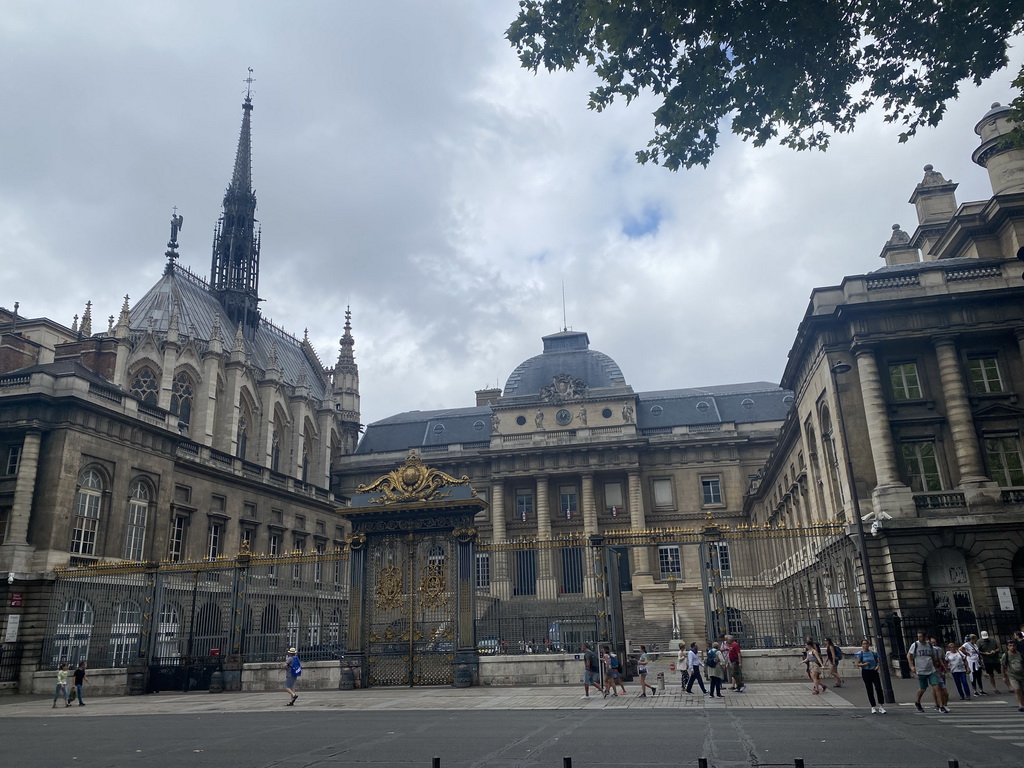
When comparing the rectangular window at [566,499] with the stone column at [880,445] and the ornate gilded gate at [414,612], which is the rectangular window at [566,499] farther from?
the ornate gilded gate at [414,612]

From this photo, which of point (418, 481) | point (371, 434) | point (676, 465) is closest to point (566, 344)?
point (676, 465)

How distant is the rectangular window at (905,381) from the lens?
2578 centimetres

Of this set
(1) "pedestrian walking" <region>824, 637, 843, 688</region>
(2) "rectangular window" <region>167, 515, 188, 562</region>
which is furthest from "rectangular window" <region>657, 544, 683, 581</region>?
(1) "pedestrian walking" <region>824, 637, 843, 688</region>

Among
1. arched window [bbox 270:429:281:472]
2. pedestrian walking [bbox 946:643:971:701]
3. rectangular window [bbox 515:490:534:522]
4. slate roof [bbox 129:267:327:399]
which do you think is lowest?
pedestrian walking [bbox 946:643:971:701]

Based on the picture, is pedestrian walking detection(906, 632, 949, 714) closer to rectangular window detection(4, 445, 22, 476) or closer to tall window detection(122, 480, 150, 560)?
tall window detection(122, 480, 150, 560)

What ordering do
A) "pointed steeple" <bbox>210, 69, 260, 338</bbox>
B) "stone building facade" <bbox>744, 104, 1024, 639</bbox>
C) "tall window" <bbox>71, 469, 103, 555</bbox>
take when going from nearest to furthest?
"stone building facade" <bbox>744, 104, 1024, 639</bbox>
"tall window" <bbox>71, 469, 103, 555</bbox>
"pointed steeple" <bbox>210, 69, 260, 338</bbox>

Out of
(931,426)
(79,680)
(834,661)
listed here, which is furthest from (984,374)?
(79,680)

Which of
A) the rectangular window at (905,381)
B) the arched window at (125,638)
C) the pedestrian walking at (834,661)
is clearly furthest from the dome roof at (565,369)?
the pedestrian walking at (834,661)

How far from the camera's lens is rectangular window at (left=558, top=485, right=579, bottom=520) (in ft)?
178

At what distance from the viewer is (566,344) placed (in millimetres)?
60719

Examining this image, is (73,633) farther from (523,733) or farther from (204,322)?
(204,322)

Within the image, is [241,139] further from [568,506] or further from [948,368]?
[948,368]

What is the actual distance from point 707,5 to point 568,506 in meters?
45.1

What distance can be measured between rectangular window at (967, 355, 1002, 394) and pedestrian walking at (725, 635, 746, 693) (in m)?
12.6
